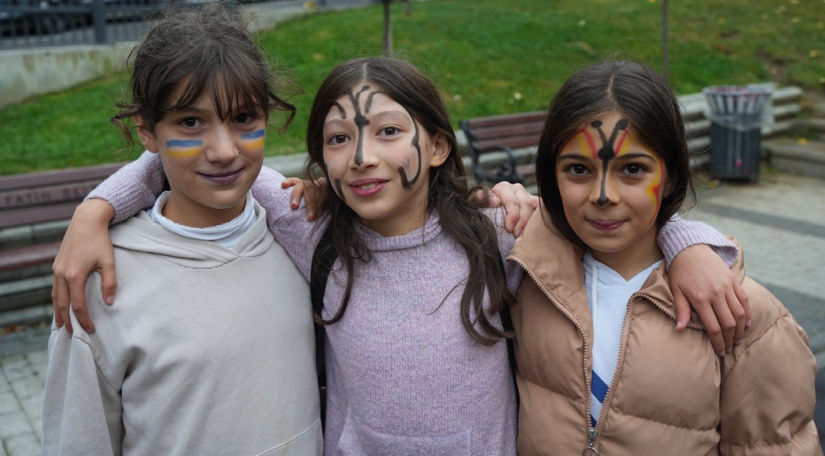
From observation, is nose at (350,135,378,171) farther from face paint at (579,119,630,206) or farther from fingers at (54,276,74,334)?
Answer: fingers at (54,276,74,334)

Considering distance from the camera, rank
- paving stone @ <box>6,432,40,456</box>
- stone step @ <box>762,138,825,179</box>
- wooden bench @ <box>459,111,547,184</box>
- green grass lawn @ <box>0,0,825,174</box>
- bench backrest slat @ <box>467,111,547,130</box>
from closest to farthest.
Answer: paving stone @ <box>6,432,40,456</box>
wooden bench @ <box>459,111,547,184</box>
bench backrest slat @ <box>467,111,547,130</box>
green grass lawn @ <box>0,0,825,174</box>
stone step @ <box>762,138,825,179</box>

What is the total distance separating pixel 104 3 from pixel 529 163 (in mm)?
6142

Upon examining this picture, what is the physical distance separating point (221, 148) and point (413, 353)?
72 cm

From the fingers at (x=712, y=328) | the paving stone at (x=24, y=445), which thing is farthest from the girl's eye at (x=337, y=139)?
the paving stone at (x=24, y=445)

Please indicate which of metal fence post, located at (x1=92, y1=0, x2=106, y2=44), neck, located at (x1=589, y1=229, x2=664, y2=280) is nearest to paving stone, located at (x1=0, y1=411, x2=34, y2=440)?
neck, located at (x1=589, y1=229, x2=664, y2=280)

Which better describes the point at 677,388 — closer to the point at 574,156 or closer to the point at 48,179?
the point at 574,156

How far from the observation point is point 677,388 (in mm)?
1767

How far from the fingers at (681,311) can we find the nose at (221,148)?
1160 millimetres

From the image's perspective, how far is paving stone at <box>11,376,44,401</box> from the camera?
4073mm

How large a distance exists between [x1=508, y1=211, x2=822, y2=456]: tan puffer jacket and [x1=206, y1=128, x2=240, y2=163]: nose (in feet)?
2.84

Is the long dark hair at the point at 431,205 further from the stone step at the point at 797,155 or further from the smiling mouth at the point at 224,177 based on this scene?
the stone step at the point at 797,155

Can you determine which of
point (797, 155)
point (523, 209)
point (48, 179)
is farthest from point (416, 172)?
point (797, 155)

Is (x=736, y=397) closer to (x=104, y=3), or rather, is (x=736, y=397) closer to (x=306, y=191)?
(x=306, y=191)

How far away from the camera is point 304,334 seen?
2061 mm
